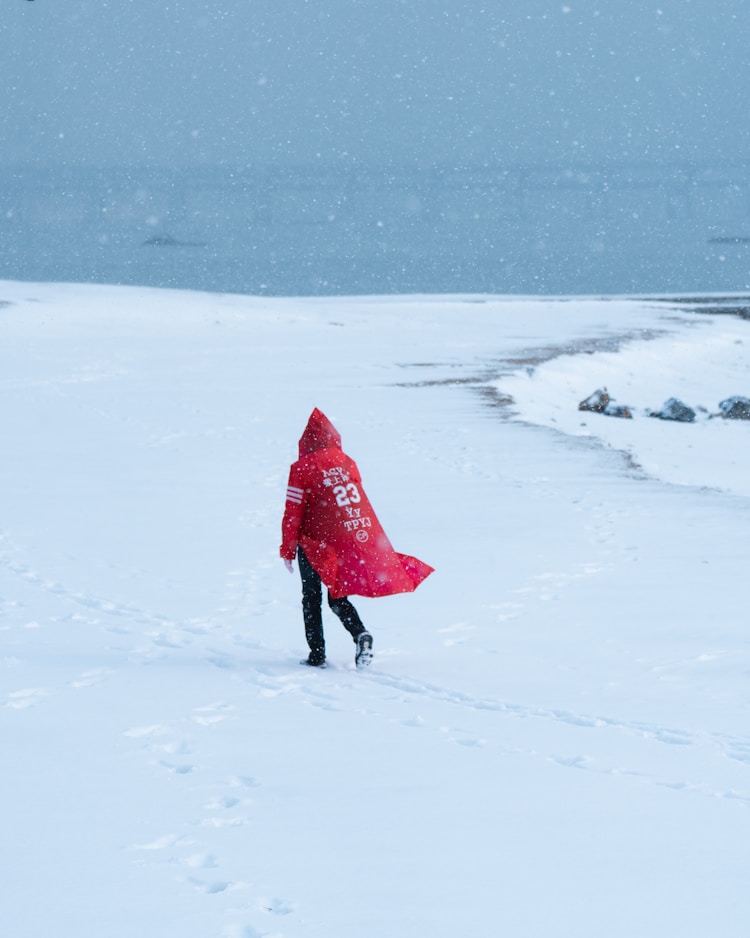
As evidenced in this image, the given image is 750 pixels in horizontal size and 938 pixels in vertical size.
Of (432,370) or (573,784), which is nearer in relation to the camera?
(573,784)

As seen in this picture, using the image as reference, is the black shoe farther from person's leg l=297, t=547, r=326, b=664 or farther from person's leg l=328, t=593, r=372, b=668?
person's leg l=297, t=547, r=326, b=664

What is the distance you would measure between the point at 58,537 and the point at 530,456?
5.55 m

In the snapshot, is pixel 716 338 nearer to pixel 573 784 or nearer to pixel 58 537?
pixel 58 537

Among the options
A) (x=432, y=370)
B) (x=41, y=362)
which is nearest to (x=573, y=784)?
(x=432, y=370)

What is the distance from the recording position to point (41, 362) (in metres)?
25.6

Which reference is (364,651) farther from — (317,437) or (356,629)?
(317,437)

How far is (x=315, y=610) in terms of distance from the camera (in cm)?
582

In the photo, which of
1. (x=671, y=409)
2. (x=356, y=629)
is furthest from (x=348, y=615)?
(x=671, y=409)

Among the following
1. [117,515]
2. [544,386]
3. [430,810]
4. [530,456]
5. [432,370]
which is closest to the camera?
[430,810]

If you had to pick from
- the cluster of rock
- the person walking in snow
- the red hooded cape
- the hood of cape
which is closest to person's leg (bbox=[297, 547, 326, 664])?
the person walking in snow

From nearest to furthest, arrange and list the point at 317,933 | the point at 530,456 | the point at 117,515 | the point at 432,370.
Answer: the point at 317,933, the point at 117,515, the point at 530,456, the point at 432,370

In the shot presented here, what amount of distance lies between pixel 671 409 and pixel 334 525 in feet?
44.7

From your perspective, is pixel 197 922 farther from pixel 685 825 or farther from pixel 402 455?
pixel 402 455

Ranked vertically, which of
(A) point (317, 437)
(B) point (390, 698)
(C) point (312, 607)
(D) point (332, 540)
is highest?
(A) point (317, 437)
